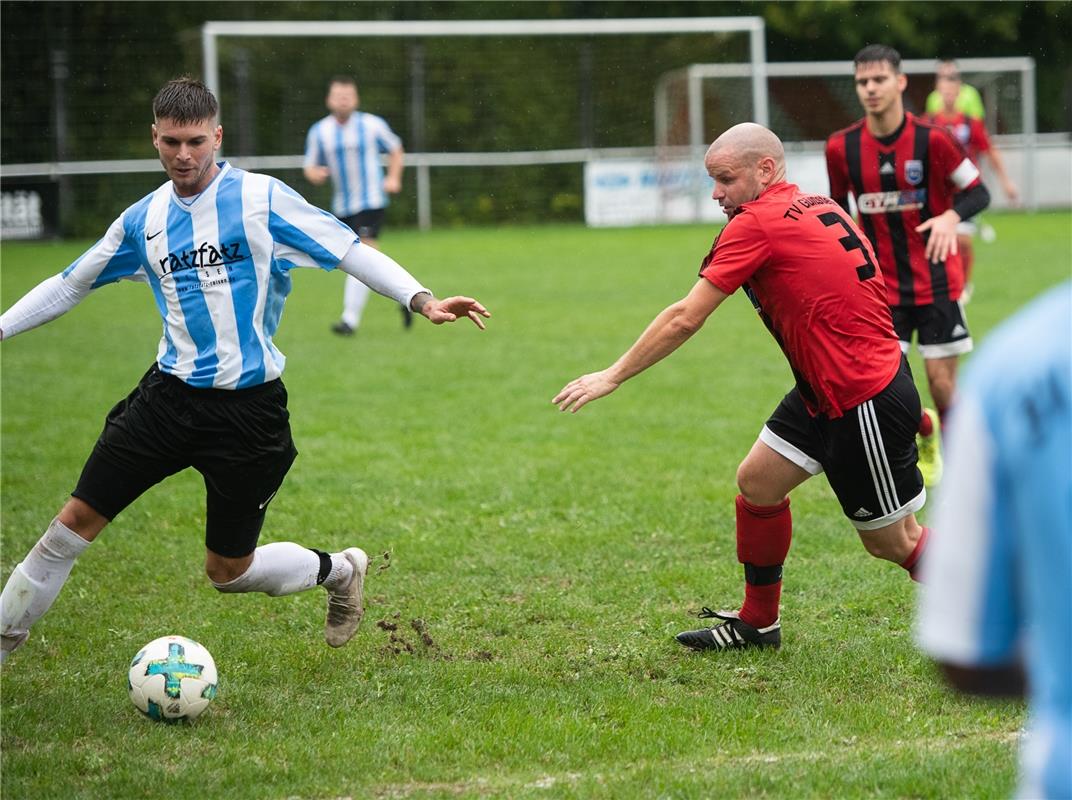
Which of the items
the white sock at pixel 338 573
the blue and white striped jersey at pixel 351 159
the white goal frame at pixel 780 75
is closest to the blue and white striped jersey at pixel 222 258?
the white sock at pixel 338 573

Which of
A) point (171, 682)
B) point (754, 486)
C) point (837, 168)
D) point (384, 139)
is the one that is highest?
point (384, 139)

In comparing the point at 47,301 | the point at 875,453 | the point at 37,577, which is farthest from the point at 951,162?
the point at 37,577

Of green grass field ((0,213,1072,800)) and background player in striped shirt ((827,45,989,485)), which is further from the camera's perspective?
background player in striped shirt ((827,45,989,485))

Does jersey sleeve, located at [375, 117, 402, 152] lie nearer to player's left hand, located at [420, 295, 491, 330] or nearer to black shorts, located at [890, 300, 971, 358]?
black shorts, located at [890, 300, 971, 358]

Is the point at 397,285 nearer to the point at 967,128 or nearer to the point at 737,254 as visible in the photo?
the point at 737,254

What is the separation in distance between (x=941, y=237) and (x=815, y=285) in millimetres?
2495

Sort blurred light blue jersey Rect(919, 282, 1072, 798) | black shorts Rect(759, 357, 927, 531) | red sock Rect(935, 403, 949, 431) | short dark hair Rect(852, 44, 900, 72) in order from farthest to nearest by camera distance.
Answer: red sock Rect(935, 403, 949, 431) → short dark hair Rect(852, 44, 900, 72) → black shorts Rect(759, 357, 927, 531) → blurred light blue jersey Rect(919, 282, 1072, 798)

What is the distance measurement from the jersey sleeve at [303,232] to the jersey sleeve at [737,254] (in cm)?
118

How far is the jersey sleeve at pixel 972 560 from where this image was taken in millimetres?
1604

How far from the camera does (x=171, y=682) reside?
409cm

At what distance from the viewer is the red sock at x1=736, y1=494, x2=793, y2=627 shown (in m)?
4.84

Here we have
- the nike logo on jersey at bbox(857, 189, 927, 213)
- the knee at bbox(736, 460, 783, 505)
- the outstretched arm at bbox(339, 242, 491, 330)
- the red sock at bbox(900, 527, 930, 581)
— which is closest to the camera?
the outstretched arm at bbox(339, 242, 491, 330)

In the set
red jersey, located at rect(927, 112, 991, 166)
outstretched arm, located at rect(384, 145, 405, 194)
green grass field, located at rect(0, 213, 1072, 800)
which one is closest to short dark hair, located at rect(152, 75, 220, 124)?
green grass field, located at rect(0, 213, 1072, 800)

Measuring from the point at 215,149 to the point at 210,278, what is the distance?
1.42ft
